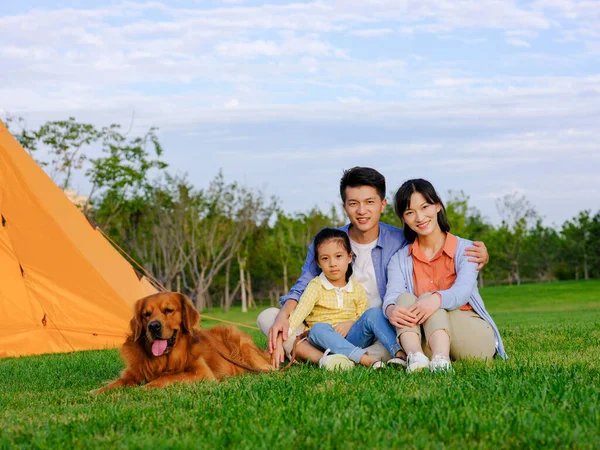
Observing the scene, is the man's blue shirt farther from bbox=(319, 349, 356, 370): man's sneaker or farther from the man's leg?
bbox=(319, 349, 356, 370): man's sneaker

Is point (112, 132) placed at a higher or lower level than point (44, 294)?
higher

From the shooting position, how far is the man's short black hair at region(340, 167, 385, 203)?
535 centimetres

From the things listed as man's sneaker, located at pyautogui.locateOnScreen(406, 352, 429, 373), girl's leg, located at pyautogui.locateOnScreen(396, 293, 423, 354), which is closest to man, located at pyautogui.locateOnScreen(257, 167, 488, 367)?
girl's leg, located at pyautogui.locateOnScreen(396, 293, 423, 354)

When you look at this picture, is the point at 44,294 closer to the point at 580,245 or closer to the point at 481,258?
the point at 481,258

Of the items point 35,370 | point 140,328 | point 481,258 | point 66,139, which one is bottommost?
point 35,370

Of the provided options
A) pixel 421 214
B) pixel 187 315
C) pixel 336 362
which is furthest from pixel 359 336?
pixel 187 315

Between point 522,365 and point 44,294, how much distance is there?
19.2ft

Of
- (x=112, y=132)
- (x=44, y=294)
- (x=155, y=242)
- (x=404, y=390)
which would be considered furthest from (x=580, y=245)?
(x=404, y=390)

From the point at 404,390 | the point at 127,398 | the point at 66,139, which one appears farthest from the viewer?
the point at 66,139

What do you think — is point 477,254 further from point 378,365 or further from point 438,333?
point 378,365

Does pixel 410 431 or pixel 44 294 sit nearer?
pixel 410 431

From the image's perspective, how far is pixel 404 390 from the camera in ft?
12.1

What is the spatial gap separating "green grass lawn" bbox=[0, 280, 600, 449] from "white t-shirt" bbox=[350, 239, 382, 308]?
33.1 inches

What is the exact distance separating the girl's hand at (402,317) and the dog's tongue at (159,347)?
4.85 feet
